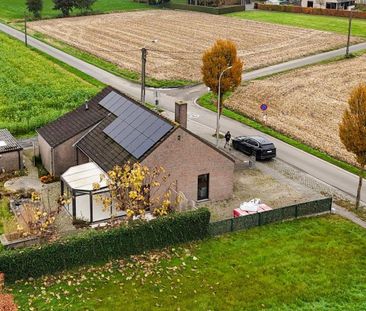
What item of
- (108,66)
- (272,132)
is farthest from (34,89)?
(272,132)

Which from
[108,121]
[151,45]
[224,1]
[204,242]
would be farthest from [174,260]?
[224,1]

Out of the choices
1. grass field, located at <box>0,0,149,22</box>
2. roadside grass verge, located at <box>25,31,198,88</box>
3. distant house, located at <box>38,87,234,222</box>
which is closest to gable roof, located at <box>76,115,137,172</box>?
distant house, located at <box>38,87,234,222</box>

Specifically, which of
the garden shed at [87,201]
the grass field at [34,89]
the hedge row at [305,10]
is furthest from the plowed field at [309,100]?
the hedge row at [305,10]

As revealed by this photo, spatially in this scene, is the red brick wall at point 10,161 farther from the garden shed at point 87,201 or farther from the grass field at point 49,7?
the grass field at point 49,7

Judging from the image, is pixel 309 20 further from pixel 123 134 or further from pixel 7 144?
pixel 123 134

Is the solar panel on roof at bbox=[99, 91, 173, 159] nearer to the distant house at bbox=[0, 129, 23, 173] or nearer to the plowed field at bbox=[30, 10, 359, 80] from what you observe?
the distant house at bbox=[0, 129, 23, 173]

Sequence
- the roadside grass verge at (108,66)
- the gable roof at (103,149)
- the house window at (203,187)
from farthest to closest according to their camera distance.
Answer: the roadside grass verge at (108,66), the house window at (203,187), the gable roof at (103,149)

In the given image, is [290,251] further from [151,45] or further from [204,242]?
[151,45]
